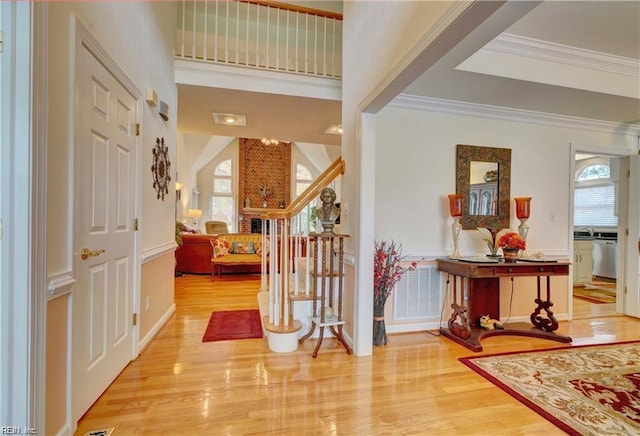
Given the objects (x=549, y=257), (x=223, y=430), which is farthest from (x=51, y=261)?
(x=549, y=257)

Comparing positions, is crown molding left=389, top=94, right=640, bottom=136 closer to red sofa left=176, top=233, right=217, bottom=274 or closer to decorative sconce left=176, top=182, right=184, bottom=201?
Answer: red sofa left=176, top=233, right=217, bottom=274

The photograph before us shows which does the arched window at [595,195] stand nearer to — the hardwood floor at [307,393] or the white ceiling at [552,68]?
the white ceiling at [552,68]

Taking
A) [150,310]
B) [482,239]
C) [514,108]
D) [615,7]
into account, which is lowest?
[150,310]

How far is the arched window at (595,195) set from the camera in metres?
5.94

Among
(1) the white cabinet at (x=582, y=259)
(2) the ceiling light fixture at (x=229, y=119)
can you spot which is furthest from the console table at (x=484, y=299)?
(2) the ceiling light fixture at (x=229, y=119)

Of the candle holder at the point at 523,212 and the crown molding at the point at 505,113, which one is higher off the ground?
the crown molding at the point at 505,113

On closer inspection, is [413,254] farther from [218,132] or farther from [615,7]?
[218,132]

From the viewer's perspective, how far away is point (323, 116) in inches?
159

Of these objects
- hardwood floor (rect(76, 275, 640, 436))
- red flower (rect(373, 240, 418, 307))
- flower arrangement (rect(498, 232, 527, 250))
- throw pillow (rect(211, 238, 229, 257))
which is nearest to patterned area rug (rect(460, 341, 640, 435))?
hardwood floor (rect(76, 275, 640, 436))

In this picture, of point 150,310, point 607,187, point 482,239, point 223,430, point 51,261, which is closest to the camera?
point 51,261

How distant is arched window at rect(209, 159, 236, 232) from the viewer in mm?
10812

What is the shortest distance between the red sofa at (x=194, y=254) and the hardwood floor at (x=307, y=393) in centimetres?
313

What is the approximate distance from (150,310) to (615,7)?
4358 mm

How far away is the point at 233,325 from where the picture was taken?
3.07 meters
